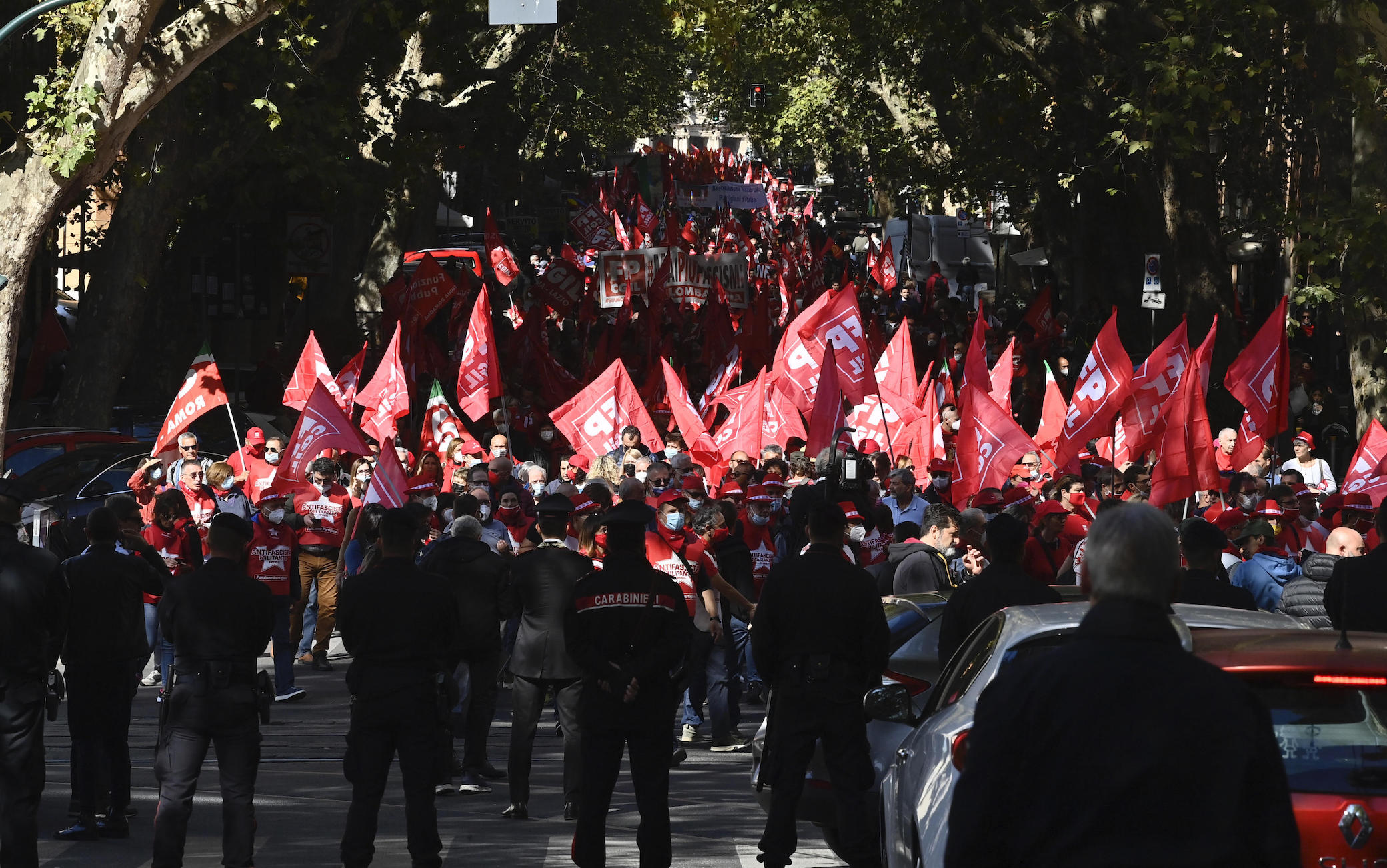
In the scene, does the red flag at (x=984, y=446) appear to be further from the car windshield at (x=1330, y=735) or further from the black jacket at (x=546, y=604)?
the car windshield at (x=1330, y=735)

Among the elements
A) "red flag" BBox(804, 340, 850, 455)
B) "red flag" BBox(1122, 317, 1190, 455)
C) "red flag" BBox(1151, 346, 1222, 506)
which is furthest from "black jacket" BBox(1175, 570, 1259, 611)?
"red flag" BBox(804, 340, 850, 455)

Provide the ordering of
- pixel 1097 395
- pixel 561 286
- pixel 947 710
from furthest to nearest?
1. pixel 561 286
2. pixel 1097 395
3. pixel 947 710

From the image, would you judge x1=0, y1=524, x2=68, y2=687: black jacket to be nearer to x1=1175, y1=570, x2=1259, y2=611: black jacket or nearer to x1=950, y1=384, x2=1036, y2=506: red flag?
x1=1175, y1=570, x2=1259, y2=611: black jacket

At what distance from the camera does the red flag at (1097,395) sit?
1558 centimetres

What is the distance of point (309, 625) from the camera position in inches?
624

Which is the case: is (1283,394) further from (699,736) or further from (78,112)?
(78,112)

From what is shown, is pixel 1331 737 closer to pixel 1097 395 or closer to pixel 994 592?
pixel 994 592

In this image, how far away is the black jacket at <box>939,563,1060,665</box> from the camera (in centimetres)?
799

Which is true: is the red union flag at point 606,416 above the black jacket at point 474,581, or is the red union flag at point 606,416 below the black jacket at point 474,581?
above

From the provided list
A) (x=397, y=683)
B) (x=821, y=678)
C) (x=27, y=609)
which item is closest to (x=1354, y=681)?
(x=821, y=678)

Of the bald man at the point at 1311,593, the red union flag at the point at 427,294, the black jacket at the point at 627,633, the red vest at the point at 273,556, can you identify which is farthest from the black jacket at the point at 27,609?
the red union flag at the point at 427,294

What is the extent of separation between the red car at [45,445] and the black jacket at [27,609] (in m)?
11.5

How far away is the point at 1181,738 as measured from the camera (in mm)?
3227

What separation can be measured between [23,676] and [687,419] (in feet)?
34.8
